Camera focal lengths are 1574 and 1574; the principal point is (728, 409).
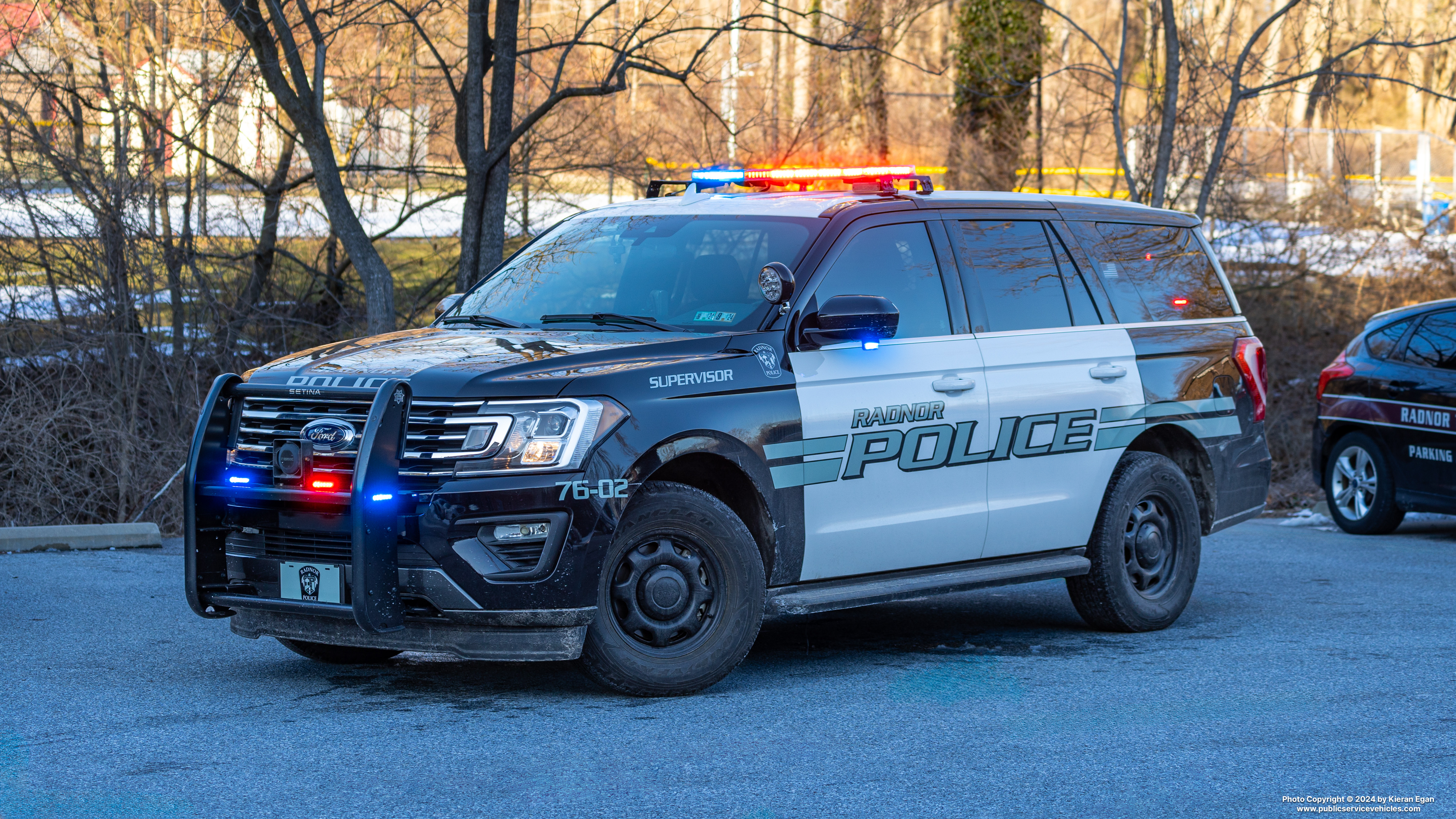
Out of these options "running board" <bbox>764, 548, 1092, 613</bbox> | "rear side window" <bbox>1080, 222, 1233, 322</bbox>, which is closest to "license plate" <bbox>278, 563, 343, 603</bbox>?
"running board" <bbox>764, 548, 1092, 613</bbox>

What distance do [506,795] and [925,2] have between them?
643 inches

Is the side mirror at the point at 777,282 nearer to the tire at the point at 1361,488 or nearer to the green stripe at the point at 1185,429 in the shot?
the green stripe at the point at 1185,429

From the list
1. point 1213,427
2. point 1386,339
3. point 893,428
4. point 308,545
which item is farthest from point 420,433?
point 1386,339

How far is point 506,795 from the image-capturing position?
475 cm

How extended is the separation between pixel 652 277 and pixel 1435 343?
23.4 feet

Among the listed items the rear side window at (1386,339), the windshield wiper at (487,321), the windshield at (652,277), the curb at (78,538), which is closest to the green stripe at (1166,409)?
the windshield at (652,277)

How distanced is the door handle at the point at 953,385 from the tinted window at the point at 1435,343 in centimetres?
590

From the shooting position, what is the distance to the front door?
6512mm

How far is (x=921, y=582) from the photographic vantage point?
6922 millimetres

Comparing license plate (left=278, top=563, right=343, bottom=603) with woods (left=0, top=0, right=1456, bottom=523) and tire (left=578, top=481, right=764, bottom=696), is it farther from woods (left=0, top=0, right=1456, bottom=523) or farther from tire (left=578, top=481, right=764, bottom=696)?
woods (left=0, top=0, right=1456, bottom=523)

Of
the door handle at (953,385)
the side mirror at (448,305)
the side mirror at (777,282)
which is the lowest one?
the door handle at (953,385)

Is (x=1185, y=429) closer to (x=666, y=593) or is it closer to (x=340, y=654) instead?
(x=666, y=593)

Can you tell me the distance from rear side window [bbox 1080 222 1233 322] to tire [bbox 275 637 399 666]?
396 centimetres

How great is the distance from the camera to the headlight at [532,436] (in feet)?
18.4
